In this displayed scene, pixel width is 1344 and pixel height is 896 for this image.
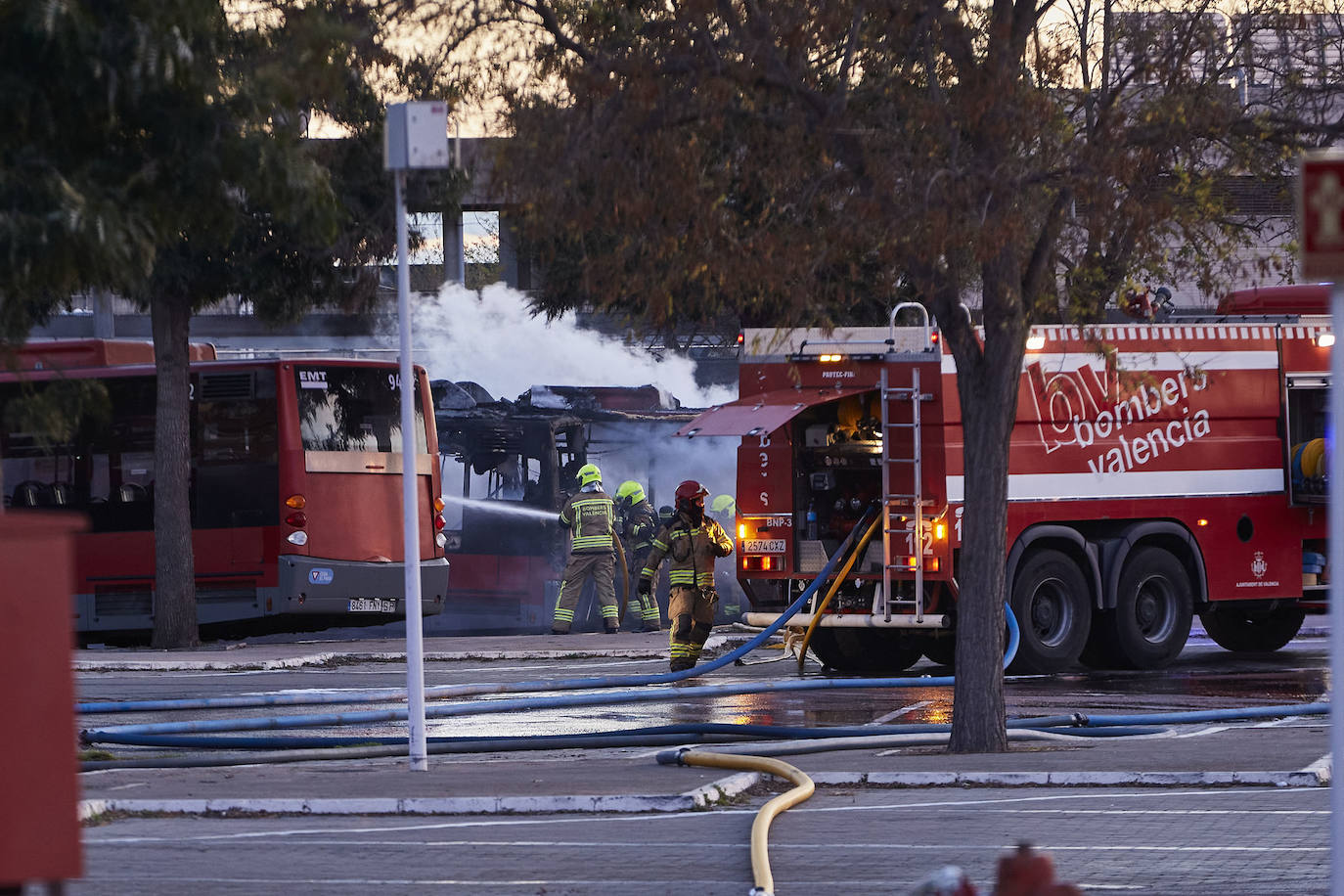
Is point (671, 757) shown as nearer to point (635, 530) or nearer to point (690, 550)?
point (690, 550)

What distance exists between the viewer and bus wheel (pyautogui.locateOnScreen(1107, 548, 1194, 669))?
18.5m

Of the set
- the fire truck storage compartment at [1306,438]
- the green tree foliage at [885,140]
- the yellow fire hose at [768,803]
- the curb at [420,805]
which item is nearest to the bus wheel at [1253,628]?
the fire truck storage compartment at [1306,438]

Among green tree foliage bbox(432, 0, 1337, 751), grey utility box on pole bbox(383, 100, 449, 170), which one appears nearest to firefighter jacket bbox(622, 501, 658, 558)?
green tree foliage bbox(432, 0, 1337, 751)

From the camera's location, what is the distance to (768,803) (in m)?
9.06

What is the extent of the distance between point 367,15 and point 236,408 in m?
13.1

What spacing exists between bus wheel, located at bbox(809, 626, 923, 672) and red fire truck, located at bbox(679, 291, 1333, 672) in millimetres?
19

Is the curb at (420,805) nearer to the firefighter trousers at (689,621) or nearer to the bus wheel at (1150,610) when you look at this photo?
the firefighter trousers at (689,621)

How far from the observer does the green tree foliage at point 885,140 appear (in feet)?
34.4

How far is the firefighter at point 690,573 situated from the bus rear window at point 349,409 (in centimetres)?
503

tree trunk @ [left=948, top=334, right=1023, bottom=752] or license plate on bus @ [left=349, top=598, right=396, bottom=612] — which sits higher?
tree trunk @ [left=948, top=334, right=1023, bottom=752]

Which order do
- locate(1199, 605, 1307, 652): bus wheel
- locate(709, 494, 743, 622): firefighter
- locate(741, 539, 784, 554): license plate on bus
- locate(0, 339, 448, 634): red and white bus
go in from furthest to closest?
1. locate(709, 494, 743, 622): firefighter
2. locate(0, 339, 448, 634): red and white bus
3. locate(1199, 605, 1307, 652): bus wheel
4. locate(741, 539, 784, 554): license plate on bus

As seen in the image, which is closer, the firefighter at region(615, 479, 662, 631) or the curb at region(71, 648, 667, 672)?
the curb at region(71, 648, 667, 672)

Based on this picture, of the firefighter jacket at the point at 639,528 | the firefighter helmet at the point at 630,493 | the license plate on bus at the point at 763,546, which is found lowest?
the firefighter jacket at the point at 639,528

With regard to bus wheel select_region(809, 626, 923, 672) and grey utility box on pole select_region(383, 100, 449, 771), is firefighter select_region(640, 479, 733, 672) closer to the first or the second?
bus wheel select_region(809, 626, 923, 672)
